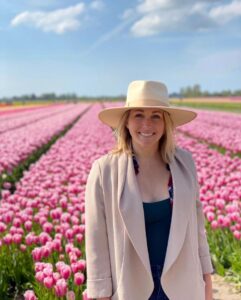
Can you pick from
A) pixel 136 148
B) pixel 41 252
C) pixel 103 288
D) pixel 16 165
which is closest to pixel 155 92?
pixel 136 148

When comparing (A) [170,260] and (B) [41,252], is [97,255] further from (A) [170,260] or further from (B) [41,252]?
(B) [41,252]

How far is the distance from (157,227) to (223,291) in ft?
7.72

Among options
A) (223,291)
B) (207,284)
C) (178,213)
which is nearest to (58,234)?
(223,291)

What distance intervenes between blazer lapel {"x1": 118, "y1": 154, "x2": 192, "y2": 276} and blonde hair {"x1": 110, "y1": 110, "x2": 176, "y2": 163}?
0.23ft

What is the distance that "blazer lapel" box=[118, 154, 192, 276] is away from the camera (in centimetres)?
216

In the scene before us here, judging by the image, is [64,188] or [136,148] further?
[64,188]

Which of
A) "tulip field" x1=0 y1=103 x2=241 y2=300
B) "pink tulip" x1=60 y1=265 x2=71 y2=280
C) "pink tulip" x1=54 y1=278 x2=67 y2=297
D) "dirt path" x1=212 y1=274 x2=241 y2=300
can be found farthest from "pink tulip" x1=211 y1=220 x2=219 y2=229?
"pink tulip" x1=54 y1=278 x2=67 y2=297

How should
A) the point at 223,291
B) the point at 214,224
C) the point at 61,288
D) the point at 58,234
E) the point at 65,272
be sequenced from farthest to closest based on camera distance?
the point at 214,224
the point at 223,291
the point at 58,234
the point at 65,272
the point at 61,288

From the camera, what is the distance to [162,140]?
2.43m

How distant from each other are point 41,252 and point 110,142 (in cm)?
951

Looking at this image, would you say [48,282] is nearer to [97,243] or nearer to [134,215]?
[97,243]

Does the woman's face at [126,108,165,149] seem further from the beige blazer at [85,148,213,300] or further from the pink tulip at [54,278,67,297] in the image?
the pink tulip at [54,278,67,297]

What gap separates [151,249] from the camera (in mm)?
2262

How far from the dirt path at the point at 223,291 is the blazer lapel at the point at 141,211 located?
2245 mm
